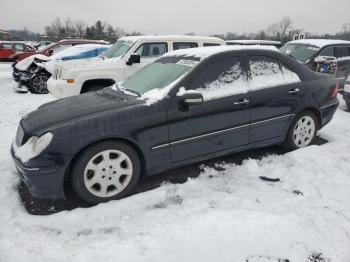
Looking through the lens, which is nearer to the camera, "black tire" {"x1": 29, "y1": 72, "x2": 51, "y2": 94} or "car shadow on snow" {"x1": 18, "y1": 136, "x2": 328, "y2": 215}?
"car shadow on snow" {"x1": 18, "y1": 136, "x2": 328, "y2": 215}

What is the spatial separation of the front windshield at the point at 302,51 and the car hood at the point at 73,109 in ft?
22.3

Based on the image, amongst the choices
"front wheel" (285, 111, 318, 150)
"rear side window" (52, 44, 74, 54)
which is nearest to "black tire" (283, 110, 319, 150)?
"front wheel" (285, 111, 318, 150)

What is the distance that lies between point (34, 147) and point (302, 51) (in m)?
8.46

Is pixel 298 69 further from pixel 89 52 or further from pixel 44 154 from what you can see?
pixel 89 52

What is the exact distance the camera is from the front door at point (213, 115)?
369cm

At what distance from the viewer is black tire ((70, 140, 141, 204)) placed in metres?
3.25

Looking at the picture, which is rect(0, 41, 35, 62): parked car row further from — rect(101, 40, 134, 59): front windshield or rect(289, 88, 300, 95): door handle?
rect(289, 88, 300, 95): door handle

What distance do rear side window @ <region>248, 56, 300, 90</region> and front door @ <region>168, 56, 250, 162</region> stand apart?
0.63 feet

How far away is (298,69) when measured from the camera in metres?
4.67

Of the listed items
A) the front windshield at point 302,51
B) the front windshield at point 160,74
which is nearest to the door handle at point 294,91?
the front windshield at point 160,74

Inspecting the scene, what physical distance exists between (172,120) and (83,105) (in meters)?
1.08

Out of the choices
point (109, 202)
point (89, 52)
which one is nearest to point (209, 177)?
point (109, 202)

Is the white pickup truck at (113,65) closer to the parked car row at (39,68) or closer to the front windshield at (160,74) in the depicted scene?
the parked car row at (39,68)

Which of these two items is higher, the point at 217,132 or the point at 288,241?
the point at 217,132
